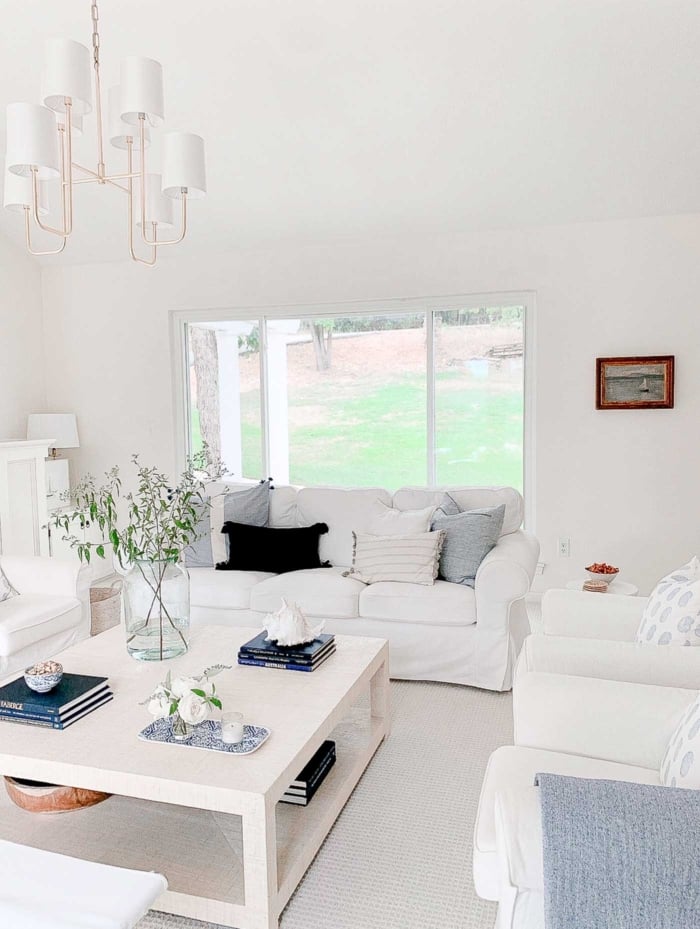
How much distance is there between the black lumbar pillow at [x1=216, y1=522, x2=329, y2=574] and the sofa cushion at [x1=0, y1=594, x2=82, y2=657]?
2.63 feet

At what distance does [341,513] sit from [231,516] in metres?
0.62

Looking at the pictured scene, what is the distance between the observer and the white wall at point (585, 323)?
4691mm

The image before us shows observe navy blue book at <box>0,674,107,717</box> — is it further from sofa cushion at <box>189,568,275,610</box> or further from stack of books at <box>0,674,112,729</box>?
sofa cushion at <box>189,568,275,610</box>

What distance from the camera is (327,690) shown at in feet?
8.46

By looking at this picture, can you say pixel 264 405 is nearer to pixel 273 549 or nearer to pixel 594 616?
pixel 273 549

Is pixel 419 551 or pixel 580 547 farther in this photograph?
pixel 580 547

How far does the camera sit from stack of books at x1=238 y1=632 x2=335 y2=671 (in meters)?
2.77

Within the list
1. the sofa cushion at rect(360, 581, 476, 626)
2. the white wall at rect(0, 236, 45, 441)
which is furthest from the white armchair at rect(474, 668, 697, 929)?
the white wall at rect(0, 236, 45, 441)

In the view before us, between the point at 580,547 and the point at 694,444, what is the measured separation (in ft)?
3.08

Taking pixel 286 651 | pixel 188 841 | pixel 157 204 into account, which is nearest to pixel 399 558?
pixel 286 651

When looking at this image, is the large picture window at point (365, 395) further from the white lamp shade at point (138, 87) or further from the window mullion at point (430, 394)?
the white lamp shade at point (138, 87)

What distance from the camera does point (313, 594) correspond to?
3.82 m

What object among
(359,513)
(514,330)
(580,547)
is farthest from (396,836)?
(514,330)

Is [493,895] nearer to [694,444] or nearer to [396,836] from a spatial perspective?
[396,836]
